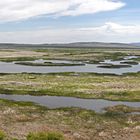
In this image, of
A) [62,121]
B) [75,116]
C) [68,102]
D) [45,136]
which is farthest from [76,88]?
[45,136]

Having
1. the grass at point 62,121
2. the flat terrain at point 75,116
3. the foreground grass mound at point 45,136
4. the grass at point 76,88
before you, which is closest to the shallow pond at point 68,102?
the flat terrain at point 75,116

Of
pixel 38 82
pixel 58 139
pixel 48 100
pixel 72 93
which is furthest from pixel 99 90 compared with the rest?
pixel 58 139

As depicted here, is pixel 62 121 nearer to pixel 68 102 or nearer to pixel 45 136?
pixel 45 136

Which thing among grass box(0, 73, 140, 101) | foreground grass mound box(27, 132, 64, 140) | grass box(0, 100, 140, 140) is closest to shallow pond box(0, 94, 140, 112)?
grass box(0, 73, 140, 101)

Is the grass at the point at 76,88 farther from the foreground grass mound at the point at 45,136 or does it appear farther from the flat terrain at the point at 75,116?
the foreground grass mound at the point at 45,136

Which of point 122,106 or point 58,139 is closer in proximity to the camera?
point 58,139

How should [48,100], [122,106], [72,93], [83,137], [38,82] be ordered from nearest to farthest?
1. [83,137]
2. [122,106]
3. [48,100]
4. [72,93]
5. [38,82]

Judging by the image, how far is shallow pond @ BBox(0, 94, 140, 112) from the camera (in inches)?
1775

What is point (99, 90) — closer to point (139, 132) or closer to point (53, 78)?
point (53, 78)

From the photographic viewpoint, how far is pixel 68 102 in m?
48.0

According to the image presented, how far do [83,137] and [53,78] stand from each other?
136 ft

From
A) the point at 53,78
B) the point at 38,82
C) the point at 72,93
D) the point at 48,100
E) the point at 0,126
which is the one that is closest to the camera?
the point at 0,126

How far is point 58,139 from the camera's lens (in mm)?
26625

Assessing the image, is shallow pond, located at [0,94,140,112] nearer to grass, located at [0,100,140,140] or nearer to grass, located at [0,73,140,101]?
grass, located at [0,73,140,101]
